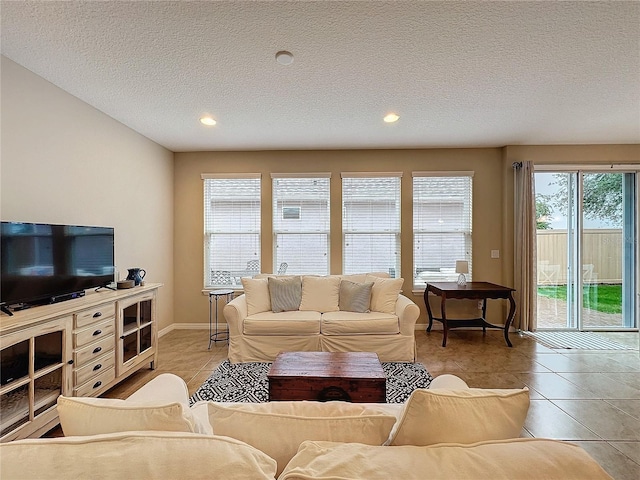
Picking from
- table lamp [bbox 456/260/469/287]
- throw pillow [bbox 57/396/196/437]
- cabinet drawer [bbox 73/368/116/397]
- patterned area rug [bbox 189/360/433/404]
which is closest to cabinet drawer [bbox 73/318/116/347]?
cabinet drawer [bbox 73/368/116/397]

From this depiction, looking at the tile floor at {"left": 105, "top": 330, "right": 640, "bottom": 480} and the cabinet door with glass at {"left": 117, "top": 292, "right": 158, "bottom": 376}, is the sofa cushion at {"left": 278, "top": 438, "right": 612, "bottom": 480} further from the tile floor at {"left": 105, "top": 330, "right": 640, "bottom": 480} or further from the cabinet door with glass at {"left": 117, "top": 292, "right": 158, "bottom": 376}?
the cabinet door with glass at {"left": 117, "top": 292, "right": 158, "bottom": 376}

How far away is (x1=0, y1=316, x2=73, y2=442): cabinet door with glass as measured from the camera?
6.08 feet

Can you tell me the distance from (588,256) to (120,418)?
5810 mm

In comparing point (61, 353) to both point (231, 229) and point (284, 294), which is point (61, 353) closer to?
point (284, 294)

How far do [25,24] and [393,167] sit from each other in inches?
159

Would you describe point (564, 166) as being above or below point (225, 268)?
above

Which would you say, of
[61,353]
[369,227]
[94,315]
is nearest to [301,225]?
[369,227]

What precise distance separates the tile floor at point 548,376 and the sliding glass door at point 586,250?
487mm

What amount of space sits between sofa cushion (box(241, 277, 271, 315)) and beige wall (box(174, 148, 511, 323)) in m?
0.96

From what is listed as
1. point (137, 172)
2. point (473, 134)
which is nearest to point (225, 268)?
point (137, 172)

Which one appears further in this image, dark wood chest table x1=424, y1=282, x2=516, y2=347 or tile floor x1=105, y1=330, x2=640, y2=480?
dark wood chest table x1=424, y1=282, x2=516, y2=347

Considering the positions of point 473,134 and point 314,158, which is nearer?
point 473,134

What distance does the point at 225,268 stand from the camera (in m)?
4.87

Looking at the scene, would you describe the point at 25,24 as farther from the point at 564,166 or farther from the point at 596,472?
the point at 564,166
